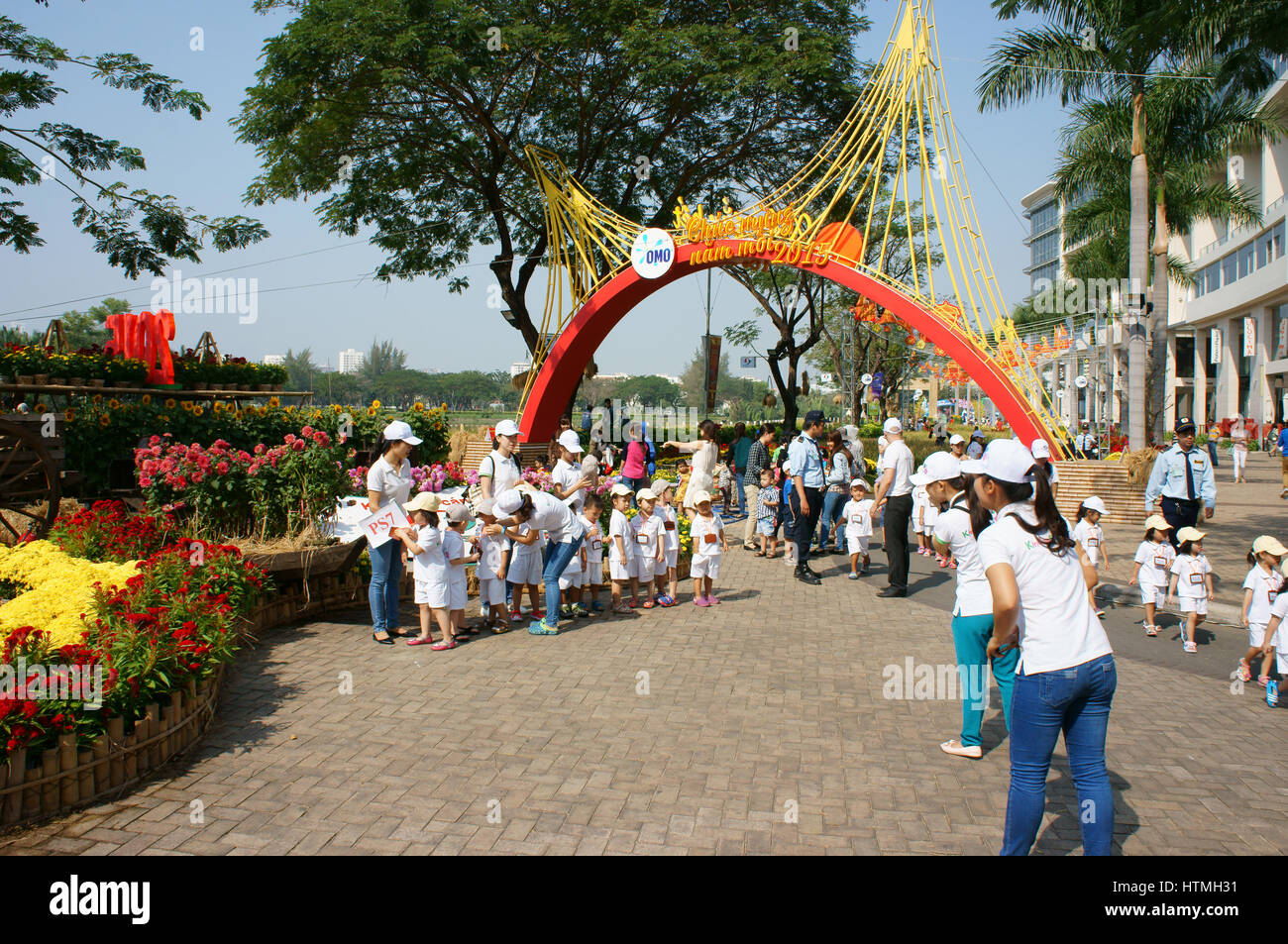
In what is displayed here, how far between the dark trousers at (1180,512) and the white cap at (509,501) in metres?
6.34

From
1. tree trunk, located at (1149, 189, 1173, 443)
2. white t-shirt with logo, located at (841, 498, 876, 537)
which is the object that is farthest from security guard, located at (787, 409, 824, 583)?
tree trunk, located at (1149, 189, 1173, 443)

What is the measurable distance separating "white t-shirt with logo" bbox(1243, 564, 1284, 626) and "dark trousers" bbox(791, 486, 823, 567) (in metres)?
4.62

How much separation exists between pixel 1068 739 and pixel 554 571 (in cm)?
491

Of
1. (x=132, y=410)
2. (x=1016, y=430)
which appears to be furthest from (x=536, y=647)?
(x=1016, y=430)

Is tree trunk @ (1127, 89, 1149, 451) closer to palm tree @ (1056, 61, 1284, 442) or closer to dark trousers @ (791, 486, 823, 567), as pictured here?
palm tree @ (1056, 61, 1284, 442)

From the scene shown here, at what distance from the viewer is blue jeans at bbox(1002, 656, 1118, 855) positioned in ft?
11.1

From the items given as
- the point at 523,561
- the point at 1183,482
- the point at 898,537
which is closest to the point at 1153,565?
the point at 1183,482

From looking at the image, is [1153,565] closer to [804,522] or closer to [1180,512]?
[1180,512]

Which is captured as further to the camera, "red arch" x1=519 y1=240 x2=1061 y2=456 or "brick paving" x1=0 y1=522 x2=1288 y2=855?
"red arch" x1=519 y1=240 x2=1061 y2=456

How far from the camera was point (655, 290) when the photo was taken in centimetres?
1877

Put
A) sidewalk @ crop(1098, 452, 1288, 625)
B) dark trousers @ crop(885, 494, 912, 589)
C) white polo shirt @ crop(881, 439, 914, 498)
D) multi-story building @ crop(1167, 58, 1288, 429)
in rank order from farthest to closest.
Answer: multi-story building @ crop(1167, 58, 1288, 429)
dark trousers @ crop(885, 494, 912, 589)
white polo shirt @ crop(881, 439, 914, 498)
sidewalk @ crop(1098, 452, 1288, 625)

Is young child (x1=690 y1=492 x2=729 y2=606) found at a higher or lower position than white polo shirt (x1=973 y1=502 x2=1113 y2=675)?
lower

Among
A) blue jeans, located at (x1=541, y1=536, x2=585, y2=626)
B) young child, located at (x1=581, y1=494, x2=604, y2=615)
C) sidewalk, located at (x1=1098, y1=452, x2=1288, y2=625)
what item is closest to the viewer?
blue jeans, located at (x1=541, y1=536, x2=585, y2=626)
